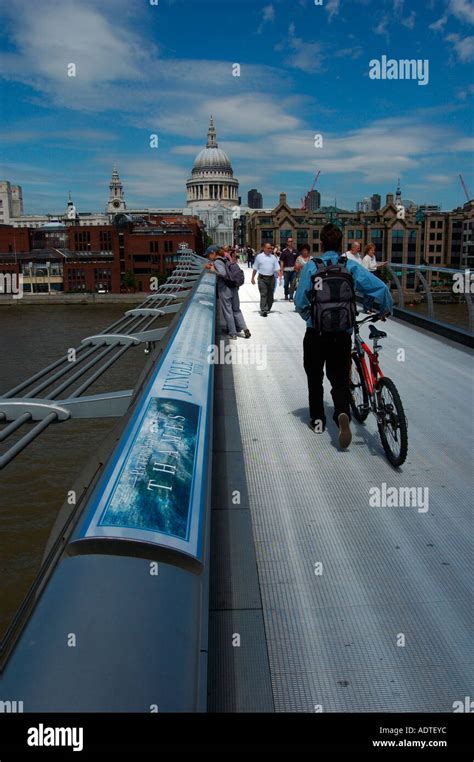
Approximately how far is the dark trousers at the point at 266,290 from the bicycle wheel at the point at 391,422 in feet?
22.8

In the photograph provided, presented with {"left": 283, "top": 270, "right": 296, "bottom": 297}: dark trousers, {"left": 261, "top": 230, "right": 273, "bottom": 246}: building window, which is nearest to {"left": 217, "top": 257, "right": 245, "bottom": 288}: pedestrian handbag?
{"left": 283, "top": 270, "right": 296, "bottom": 297}: dark trousers

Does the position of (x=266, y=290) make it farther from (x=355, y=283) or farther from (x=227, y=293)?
(x=355, y=283)

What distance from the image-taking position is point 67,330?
51688 millimetres

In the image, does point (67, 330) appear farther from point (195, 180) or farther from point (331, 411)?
point (195, 180)

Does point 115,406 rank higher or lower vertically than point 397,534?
higher

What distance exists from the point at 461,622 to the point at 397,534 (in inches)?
29.0

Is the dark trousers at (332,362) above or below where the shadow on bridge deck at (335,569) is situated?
above

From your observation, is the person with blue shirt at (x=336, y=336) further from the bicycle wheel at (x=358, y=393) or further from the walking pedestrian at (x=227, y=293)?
the walking pedestrian at (x=227, y=293)

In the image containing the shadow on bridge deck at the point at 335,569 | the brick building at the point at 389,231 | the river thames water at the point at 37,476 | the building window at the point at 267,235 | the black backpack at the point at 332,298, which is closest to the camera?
the shadow on bridge deck at the point at 335,569

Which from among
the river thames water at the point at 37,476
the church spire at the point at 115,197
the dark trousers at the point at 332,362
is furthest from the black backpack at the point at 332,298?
the church spire at the point at 115,197

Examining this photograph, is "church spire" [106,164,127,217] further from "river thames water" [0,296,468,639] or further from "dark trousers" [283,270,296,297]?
"dark trousers" [283,270,296,297]

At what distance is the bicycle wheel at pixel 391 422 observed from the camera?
398 centimetres

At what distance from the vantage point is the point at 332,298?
13.8 feet
